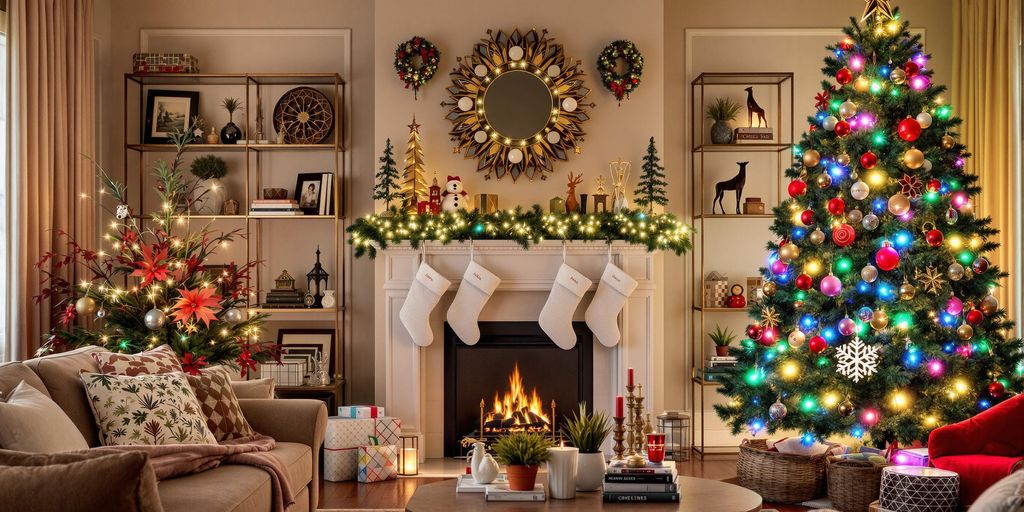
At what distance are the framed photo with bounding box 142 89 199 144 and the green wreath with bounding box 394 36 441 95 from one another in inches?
53.9

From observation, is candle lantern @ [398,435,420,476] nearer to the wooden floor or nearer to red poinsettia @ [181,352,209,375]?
the wooden floor

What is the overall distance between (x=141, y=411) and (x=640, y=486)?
164cm

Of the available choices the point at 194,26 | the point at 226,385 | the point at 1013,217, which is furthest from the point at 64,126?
the point at 1013,217

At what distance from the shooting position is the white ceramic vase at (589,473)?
126 inches

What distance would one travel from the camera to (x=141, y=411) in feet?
10.2

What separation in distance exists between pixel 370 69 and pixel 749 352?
2846mm

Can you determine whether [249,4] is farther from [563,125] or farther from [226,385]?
[226,385]

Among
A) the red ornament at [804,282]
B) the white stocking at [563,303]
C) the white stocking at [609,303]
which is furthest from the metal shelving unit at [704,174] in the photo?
the red ornament at [804,282]

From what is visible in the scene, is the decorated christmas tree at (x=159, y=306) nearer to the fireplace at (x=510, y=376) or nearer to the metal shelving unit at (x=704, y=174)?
the fireplace at (x=510, y=376)

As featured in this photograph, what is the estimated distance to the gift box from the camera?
495 cm

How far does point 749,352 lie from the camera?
183 inches

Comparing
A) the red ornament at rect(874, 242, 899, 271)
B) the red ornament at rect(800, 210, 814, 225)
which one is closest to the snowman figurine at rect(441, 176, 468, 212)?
the red ornament at rect(800, 210, 814, 225)

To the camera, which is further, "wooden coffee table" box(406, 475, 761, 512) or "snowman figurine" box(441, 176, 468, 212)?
"snowman figurine" box(441, 176, 468, 212)

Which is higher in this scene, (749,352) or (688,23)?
(688,23)
